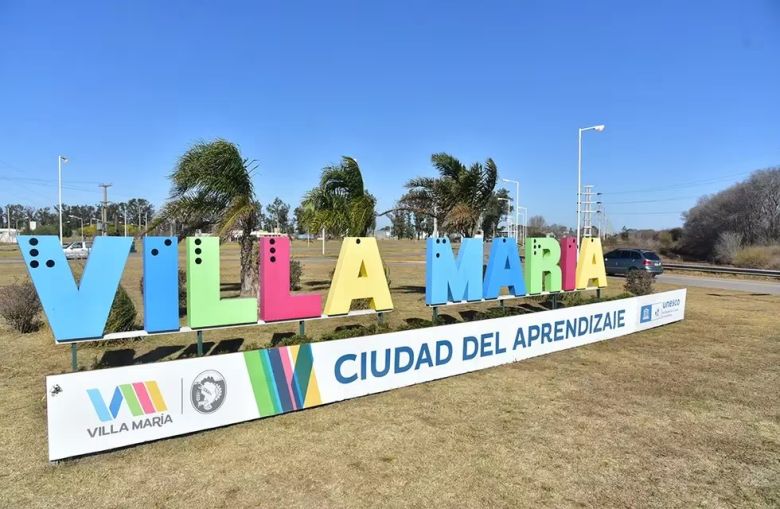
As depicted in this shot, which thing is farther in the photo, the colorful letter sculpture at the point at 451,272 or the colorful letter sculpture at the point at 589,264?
the colorful letter sculpture at the point at 589,264

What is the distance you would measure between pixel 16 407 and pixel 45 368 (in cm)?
197

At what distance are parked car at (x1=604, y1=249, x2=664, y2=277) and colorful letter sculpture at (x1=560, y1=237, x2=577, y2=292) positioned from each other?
17.1 meters

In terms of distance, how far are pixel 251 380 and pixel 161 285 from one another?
168 cm

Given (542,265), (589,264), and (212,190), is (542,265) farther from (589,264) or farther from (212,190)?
(212,190)

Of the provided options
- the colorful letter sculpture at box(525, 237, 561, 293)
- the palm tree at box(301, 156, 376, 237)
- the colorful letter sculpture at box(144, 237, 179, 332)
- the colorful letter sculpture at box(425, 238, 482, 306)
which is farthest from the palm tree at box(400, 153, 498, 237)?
the colorful letter sculpture at box(144, 237, 179, 332)

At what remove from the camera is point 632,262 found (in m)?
28.2

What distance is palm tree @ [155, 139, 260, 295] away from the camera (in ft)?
43.5

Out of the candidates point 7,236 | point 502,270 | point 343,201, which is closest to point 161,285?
point 502,270

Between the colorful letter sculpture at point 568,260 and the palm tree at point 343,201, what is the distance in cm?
526

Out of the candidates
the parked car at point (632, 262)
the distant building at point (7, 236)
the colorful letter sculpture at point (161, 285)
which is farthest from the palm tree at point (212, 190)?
the distant building at point (7, 236)

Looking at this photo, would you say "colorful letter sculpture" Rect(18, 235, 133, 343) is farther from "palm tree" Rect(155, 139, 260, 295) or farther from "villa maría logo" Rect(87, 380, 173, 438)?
"palm tree" Rect(155, 139, 260, 295)

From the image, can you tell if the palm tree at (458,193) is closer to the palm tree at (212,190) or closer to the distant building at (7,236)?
the palm tree at (212,190)

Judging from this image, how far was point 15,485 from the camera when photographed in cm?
425

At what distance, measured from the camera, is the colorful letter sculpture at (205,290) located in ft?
20.0
